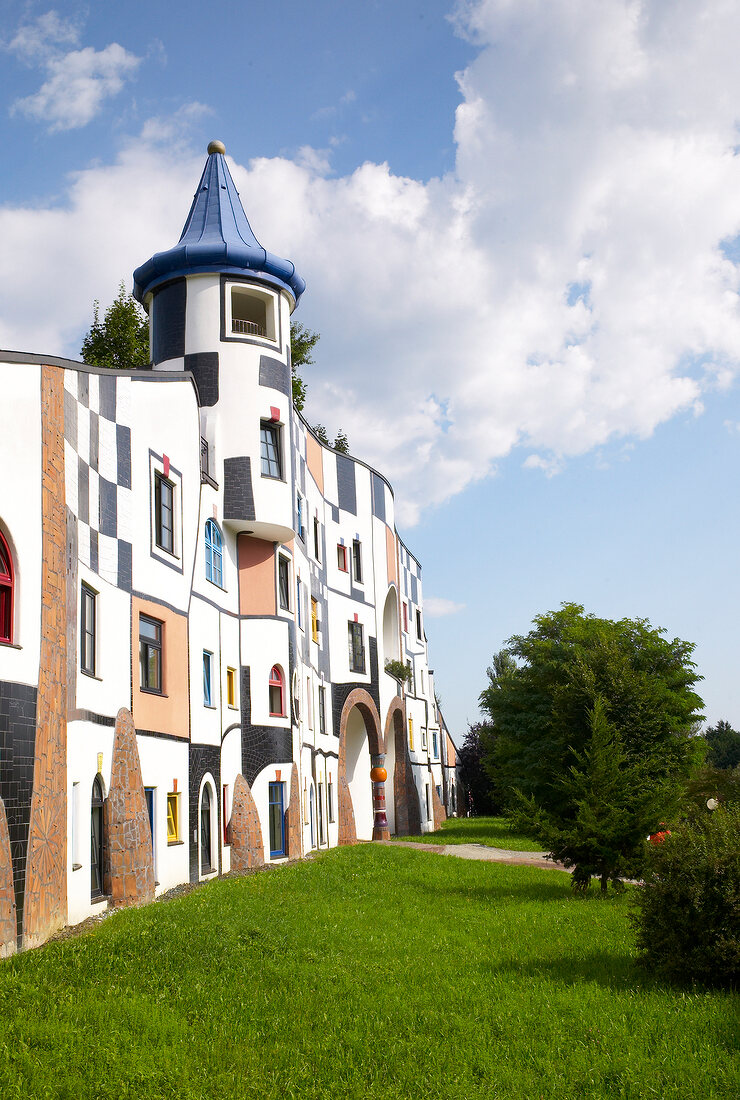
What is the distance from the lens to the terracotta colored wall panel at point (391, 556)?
35.1 m

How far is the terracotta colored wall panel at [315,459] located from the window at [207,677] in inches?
348

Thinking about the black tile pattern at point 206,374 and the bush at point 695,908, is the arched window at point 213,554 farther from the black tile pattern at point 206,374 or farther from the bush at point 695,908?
the bush at point 695,908

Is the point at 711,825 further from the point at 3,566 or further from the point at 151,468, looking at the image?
the point at 151,468

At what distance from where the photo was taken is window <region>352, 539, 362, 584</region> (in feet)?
105

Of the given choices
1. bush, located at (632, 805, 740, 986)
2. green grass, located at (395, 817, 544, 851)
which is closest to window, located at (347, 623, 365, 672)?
green grass, located at (395, 817, 544, 851)

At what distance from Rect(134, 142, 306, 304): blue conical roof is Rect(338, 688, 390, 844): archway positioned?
13.7 m

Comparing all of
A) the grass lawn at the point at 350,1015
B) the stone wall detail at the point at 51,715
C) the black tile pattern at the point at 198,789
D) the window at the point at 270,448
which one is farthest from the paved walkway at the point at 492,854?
the stone wall detail at the point at 51,715

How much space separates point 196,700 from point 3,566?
7.63 metres

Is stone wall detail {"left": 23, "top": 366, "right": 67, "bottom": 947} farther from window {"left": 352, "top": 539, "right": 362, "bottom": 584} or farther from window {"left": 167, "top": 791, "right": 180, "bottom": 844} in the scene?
window {"left": 352, "top": 539, "right": 362, "bottom": 584}

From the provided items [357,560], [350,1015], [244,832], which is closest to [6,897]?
[350,1015]

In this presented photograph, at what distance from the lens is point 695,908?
27.0 ft

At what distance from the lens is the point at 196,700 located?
60.5 ft

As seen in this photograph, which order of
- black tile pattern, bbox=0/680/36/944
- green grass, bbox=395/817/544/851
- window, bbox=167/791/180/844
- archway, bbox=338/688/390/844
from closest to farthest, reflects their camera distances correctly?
black tile pattern, bbox=0/680/36/944, window, bbox=167/791/180/844, green grass, bbox=395/817/544/851, archway, bbox=338/688/390/844

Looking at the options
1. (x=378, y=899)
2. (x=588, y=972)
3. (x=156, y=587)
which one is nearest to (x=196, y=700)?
(x=156, y=587)
